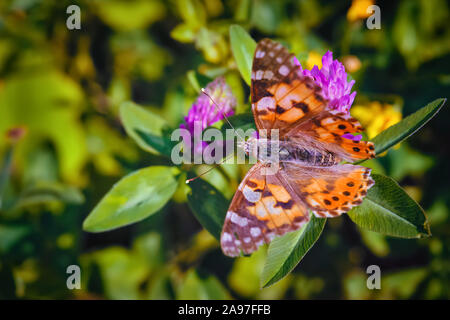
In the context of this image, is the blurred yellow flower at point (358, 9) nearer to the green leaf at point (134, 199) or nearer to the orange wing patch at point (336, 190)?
the orange wing patch at point (336, 190)

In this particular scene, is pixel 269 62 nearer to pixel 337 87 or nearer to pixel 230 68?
pixel 337 87

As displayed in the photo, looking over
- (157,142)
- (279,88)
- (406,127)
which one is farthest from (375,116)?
(157,142)

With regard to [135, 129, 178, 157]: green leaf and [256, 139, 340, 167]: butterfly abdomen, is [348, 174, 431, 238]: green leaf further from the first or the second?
[135, 129, 178, 157]: green leaf

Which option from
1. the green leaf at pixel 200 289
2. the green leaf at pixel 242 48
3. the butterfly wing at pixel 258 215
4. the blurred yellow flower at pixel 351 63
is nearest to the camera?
the butterfly wing at pixel 258 215

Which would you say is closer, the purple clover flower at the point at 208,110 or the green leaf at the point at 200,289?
the purple clover flower at the point at 208,110

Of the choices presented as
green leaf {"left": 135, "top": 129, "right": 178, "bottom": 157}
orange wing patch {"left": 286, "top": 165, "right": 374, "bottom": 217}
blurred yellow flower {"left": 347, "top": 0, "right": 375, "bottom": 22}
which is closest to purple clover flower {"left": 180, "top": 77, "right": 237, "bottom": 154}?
green leaf {"left": 135, "top": 129, "right": 178, "bottom": 157}

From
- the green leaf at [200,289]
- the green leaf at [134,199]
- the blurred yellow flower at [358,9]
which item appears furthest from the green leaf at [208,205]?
the blurred yellow flower at [358,9]
